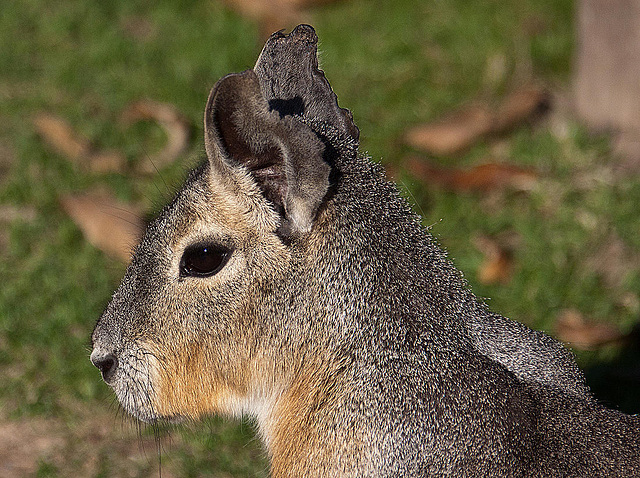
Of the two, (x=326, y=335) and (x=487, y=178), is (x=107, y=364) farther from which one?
(x=487, y=178)

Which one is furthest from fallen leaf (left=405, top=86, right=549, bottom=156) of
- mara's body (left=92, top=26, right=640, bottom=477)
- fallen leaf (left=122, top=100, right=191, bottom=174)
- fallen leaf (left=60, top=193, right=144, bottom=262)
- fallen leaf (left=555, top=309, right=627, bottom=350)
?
mara's body (left=92, top=26, right=640, bottom=477)

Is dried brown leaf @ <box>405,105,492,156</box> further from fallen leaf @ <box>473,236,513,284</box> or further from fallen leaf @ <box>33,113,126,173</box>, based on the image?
fallen leaf @ <box>33,113,126,173</box>

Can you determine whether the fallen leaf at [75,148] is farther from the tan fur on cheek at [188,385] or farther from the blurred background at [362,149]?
the tan fur on cheek at [188,385]

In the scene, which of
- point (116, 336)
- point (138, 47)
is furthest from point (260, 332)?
point (138, 47)

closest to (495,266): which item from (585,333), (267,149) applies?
(585,333)

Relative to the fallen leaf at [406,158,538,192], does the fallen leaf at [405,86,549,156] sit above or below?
above

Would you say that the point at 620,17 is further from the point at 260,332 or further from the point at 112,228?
the point at 260,332

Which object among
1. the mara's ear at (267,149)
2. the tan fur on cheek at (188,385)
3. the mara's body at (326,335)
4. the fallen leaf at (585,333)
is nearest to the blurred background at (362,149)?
the fallen leaf at (585,333)
